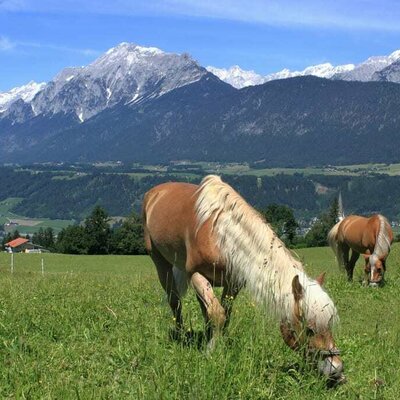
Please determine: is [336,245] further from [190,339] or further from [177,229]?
[190,339]

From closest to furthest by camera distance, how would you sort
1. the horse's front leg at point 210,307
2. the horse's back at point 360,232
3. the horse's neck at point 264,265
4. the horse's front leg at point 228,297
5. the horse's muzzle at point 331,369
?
the horse's muzzle at point 331,369, the horse's neck at point 264,265, the horse's front leg at point 210,307, the horse's front leg at point 228,297, the horse's back at point 360,232

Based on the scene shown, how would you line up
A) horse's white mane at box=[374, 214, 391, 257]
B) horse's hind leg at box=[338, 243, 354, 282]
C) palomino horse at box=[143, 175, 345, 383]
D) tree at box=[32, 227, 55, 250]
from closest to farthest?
palomino horse at box=[143, 175, 345, 383], horse's white mane at box=[374, 214, 391, 257], horse's hind leg at box=[338, 243, 354, 282], tree at box=[32, 227, 55, 250]

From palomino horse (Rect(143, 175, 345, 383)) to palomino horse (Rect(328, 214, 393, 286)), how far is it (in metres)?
8.26

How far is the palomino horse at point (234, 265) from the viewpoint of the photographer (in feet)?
15.6

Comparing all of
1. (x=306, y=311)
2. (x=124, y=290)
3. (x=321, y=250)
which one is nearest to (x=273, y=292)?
(x=306, y=311)

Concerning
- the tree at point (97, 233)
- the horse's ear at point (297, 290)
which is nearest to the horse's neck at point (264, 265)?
the horse's ear at point (297, 290)

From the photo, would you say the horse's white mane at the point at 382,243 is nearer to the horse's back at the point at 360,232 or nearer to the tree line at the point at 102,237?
the horse's back at the point at 360,232

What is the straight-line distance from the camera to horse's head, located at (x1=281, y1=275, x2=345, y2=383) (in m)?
4.68

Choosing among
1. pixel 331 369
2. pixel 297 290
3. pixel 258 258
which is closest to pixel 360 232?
pixel 258 258

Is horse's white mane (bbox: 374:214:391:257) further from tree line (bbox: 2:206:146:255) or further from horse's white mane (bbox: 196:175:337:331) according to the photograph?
tree line (bbox: 2:206:146:255)

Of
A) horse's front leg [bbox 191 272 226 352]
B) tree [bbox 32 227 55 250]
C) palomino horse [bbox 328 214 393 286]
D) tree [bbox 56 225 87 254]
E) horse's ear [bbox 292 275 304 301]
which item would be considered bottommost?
tree [bbox 32 227 55 250]

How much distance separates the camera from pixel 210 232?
5.86m

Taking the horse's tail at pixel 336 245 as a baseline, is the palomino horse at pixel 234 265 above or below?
above

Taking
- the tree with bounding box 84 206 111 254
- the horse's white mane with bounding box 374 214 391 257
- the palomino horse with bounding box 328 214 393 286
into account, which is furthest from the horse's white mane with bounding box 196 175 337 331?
the tree with bounding box 84 206 111 254
